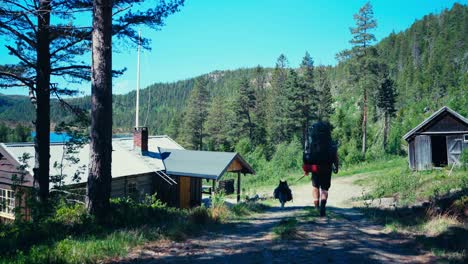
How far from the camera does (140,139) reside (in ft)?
74.5

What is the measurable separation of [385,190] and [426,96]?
62.9m

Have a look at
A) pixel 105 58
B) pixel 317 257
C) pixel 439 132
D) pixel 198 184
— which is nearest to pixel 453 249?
pixel 317 257

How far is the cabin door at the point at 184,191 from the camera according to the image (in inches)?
893

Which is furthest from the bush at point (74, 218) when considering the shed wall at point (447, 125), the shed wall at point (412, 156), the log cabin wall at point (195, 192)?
the shed wall at point (412, 156)

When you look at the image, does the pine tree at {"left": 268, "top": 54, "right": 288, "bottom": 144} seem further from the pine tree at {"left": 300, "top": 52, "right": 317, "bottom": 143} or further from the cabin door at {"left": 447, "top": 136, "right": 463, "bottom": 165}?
the cabin door at {"left": 447, "top": 136, "right": 463, "bottom": 165}

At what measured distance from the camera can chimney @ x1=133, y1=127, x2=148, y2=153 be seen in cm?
2252

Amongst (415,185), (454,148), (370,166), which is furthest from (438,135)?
(415,185)

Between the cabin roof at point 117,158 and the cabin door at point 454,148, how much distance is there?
21887 millimetres

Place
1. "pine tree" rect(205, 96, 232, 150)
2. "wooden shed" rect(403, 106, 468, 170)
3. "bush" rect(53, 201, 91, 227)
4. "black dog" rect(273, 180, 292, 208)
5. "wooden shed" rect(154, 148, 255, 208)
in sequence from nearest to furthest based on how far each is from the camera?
1. "bush" rect(53, 201, 91, 227)
2. "black dog" rect(273, 180, 292, 208)
3. "wooden shed" rect(154, 148, 255, 208)
4. "wooden shed" rect(403, 106, 468, 170)
5. "pine tree" rect(205, 96, 232, 150)

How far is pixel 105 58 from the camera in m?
7.68

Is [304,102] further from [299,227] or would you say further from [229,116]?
[299,227]

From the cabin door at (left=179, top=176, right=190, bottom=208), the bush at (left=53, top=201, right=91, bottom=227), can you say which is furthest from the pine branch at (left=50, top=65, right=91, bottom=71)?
the cabin door at (left=179, top=176, right=190, bottom=208)

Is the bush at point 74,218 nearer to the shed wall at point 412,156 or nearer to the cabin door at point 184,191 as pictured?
the cabin door at point 184,191

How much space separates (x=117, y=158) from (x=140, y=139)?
2.46 metres
